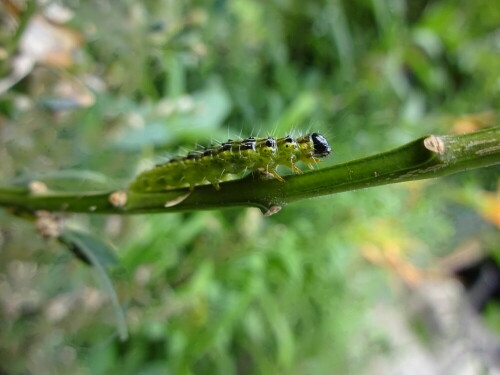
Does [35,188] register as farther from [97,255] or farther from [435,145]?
[435,145]

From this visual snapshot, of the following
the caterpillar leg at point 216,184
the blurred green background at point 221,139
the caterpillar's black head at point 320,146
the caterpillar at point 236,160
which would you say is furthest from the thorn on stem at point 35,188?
the caterpillar's black head at point 320,146

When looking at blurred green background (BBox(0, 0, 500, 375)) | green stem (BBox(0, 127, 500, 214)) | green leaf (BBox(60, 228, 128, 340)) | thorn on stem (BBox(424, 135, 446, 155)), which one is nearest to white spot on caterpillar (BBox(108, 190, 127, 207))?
green stem (BBox(0, 127, 500, 214))

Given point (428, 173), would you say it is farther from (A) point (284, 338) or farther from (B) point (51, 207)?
(A) point (284, 338)

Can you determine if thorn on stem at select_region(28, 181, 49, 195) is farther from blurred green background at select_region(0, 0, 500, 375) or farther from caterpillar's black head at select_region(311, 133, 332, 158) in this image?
caterpillar's black head at select_region(311, 133, 332, 158)

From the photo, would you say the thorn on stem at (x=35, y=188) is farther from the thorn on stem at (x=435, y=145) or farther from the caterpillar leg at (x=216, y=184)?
the thorn on stem at (x=435, y=145)

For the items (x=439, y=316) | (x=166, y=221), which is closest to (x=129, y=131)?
(x=166, y=221)
